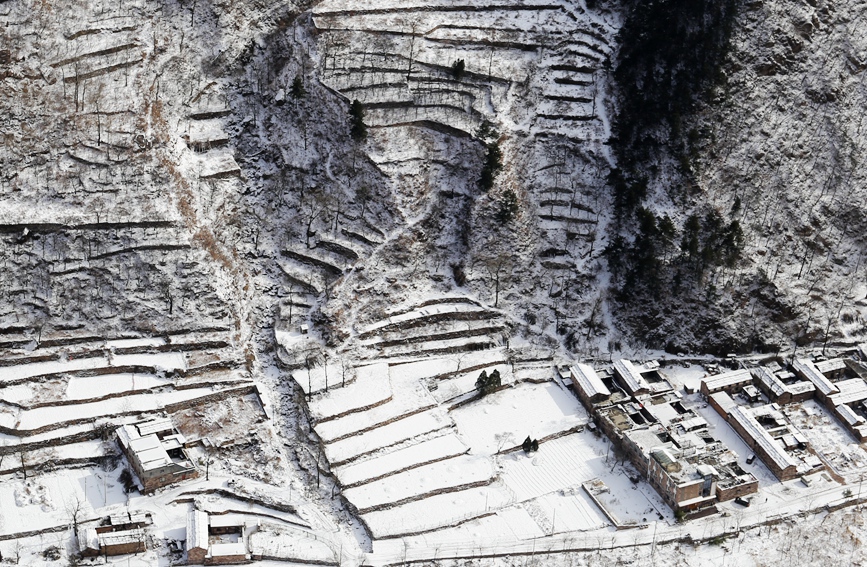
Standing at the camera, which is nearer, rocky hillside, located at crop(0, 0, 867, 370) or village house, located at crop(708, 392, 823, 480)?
village house, located at crop(708, 392, 823, 480)

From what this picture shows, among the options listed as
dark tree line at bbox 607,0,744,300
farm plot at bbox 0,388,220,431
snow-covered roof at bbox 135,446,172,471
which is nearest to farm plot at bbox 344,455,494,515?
snow-covered roof at bbox 135,446,172,471

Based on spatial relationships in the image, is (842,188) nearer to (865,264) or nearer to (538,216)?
(865,264)

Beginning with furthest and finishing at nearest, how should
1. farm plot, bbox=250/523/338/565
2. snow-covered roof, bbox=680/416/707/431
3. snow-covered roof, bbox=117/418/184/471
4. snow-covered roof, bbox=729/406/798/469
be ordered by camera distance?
snow-covered roof, bbox=680/416/707/431, snow-covered roof, bbox=729/406/798/469, snow-covered roof, bbox=117/418/184/471, farm plot, bbox=250/523/338/565

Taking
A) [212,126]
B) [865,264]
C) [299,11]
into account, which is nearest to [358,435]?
[212,126]

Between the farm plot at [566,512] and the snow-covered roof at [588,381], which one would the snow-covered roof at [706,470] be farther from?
the snow-covered roof at [588,381]

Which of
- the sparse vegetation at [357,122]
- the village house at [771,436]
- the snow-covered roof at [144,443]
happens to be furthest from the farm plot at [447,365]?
the sparse vegetation at [357,122]

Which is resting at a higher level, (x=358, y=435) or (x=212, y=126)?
(x=212, y=126)

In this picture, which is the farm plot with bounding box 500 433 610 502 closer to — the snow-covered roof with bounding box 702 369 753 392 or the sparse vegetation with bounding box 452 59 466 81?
the snow-covered roof with bounding box 702 369 753 392

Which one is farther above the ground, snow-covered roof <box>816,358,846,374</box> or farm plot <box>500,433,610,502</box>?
snow-covered roof <box>816,358,846,374</box>
